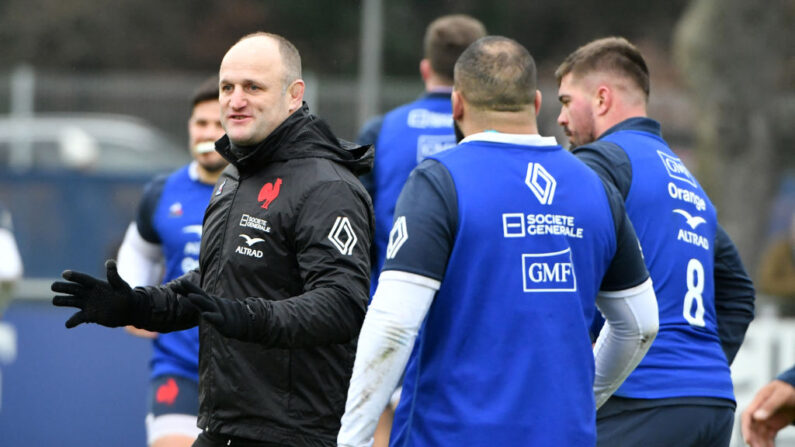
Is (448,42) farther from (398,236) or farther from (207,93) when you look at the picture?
(398,236)

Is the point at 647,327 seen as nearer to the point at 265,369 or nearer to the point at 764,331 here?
the point at 265,369

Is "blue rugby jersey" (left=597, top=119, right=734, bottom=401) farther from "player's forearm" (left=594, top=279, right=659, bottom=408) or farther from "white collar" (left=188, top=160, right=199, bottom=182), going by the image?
"white collar" (left=188, top=160, right=199, bottom=182)

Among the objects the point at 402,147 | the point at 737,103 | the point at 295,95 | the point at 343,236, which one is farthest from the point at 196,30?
the point at 343,236

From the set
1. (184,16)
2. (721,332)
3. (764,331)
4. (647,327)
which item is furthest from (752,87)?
(184,16)

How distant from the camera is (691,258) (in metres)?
5.06

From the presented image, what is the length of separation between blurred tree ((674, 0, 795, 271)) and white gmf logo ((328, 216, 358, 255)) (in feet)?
39.0

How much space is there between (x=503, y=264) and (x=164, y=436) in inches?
123

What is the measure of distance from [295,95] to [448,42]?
2.63 metres

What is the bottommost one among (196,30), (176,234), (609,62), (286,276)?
(286,276)

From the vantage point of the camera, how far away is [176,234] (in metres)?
6.83

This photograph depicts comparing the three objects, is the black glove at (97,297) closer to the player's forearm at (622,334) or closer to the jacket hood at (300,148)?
the jacket hood at (300,148)

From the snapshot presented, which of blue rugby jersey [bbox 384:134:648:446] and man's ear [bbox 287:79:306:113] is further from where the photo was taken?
man's ear [bbox 287:79:306:113]

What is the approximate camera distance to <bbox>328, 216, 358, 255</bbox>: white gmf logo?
4215mm

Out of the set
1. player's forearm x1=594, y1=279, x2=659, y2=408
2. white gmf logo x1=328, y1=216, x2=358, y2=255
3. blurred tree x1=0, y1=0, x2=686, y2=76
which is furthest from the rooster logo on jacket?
blurred tree x1=0, y1=0, x2=686, y2=76
